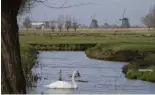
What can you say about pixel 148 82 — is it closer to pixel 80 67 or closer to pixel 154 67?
pixel 154 67

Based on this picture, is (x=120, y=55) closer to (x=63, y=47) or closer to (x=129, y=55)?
(x=129, y=55)

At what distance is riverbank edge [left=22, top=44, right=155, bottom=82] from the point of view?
23891 mm

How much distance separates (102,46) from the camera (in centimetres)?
4566

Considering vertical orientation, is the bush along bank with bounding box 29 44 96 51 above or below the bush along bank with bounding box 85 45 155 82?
below

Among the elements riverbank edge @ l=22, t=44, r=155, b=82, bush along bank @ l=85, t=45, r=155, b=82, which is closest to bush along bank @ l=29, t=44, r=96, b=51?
riverbank edge @ l=22, t=44, r=155, b=82

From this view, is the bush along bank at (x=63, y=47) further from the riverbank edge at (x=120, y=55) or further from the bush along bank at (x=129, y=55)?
the bush along bank at (x=129, y=55)

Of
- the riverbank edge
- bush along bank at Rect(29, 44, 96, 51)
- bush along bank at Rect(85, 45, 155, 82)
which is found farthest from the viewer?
bush along bank at Rect(29, 44, 96, 51)

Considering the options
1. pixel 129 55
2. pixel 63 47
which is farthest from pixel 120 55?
pixel 63 47

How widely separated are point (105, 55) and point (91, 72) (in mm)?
14446

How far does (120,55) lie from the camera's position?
39.2 meters

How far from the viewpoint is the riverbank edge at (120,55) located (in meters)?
23.9

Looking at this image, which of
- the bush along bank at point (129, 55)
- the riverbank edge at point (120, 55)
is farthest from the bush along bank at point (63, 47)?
the bush along bank at point (129, 55)

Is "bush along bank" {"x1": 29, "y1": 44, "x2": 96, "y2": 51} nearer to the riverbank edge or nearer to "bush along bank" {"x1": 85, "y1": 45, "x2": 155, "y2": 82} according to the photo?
the riverbank edge

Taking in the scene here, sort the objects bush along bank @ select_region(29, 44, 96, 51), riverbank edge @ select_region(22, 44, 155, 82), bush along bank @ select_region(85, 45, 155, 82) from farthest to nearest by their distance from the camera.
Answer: bush along bank @ select_region(29, 44, 96, 51)
bush along bank @ select_region(85, 45, 155, 82)
riverbank edge @ select_region(22, 44, 155, 82)
